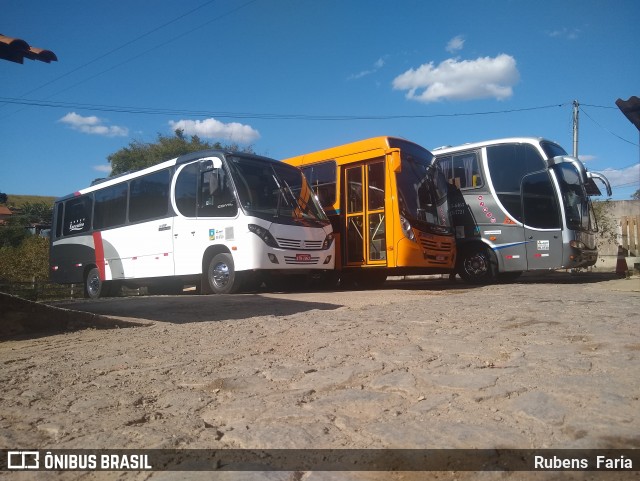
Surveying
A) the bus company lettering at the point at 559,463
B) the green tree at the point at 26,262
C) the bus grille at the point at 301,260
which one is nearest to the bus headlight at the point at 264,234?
the bus grille at the point at 301,260

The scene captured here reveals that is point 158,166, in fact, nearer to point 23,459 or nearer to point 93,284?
point 93,284

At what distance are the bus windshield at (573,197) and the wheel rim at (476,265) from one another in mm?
2067

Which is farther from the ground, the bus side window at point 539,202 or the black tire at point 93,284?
the bus side window at point 539,202

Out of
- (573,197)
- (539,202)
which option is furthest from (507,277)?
(573,197)

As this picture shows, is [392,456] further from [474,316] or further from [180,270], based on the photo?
[180,270]

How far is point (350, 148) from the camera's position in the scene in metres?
11.3

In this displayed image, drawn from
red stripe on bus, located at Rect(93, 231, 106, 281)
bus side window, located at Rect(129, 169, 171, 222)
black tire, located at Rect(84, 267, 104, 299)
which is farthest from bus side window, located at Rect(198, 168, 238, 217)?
black tire, located at Rect(84, 267, 104, 299)

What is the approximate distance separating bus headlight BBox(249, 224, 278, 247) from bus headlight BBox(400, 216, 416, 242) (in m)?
2.66

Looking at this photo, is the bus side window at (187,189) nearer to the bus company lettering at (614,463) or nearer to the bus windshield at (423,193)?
the bus windshield at (423,193)

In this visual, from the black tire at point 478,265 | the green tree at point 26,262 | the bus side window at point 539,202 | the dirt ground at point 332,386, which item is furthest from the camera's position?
the green tree at point 26,262

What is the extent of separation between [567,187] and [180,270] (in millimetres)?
8781

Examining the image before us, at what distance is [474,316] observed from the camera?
18.3ft

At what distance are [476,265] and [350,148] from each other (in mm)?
4206

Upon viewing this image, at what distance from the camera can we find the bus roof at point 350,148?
10615 mm
